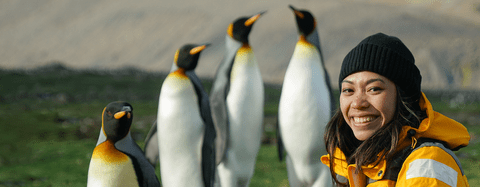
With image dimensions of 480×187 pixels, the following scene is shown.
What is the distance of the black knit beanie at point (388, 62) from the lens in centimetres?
98

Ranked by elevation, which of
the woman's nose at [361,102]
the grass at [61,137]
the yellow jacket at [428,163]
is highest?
the woman's nose at [361,102]

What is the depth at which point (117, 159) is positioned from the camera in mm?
2252

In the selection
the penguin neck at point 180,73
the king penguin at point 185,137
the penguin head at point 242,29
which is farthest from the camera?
the penguin head at point 242,29

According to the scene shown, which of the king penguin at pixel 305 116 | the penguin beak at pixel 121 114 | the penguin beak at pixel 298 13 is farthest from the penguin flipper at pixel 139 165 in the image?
the penguin beak at pixel 298 13

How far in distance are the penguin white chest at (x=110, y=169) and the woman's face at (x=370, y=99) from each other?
1604 millimetres

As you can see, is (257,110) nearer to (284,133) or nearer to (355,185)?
(284,133)

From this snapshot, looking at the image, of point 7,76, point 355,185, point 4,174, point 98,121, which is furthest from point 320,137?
point 7,76

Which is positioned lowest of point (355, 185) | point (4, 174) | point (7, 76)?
point (7, 76)

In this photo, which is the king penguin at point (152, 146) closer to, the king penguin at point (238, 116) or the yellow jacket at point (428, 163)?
the king penguin at point (238, 116)

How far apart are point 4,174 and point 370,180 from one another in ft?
15.1

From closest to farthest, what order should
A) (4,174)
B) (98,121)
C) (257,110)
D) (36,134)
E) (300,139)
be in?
(300,139), (257,110), (4,174), (36,134), (98,121)

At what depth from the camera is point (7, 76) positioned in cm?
1914

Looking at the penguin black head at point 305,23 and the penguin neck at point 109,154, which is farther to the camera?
the penguin black head at point 305,23

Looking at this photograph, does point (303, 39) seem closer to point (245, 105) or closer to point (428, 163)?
point (245, 105)
